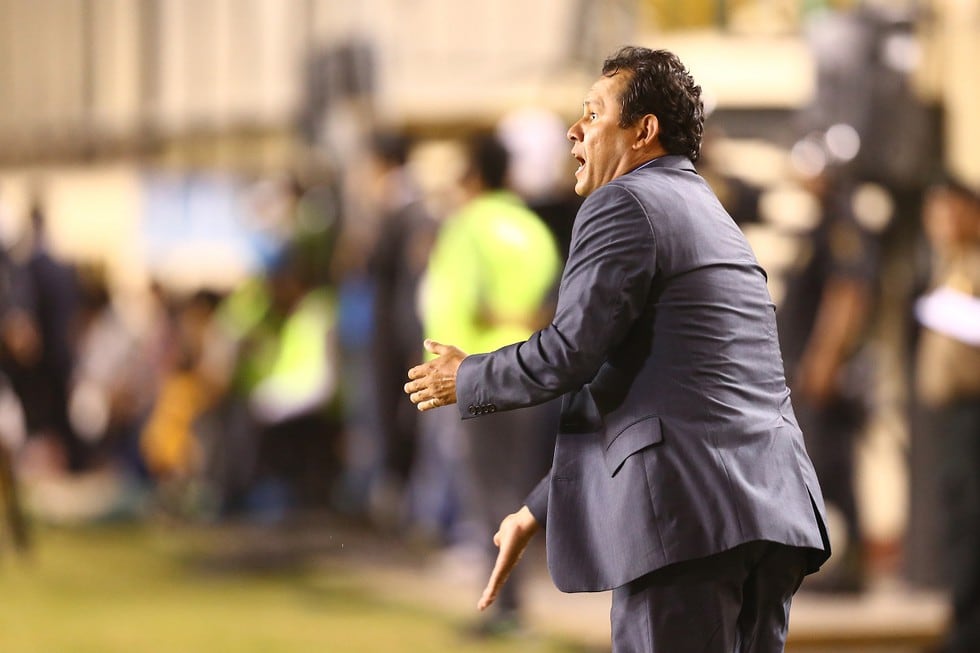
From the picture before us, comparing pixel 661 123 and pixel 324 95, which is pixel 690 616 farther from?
pixel 324 95

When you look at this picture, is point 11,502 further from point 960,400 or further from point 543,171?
point 960,400

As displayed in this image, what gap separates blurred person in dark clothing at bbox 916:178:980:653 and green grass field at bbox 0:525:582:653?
1.51 metres

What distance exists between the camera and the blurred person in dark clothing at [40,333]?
1095 centimetres

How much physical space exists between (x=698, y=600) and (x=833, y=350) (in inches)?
181

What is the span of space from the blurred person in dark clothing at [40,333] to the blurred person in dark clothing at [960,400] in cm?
640

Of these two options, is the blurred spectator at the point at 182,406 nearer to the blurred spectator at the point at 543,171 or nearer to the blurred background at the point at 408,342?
the blurred background at the point at 408,342

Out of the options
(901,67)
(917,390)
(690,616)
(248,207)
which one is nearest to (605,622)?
(917,390)

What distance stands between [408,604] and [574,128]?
15.8 feet

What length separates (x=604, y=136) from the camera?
3.30 metres

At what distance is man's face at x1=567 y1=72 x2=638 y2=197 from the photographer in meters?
3.28

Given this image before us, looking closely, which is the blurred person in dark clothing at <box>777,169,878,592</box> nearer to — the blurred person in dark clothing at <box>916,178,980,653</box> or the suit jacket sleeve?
the blurred person in dark clothing at <box>916,178,980,653</box>

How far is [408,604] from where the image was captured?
7.80 metres

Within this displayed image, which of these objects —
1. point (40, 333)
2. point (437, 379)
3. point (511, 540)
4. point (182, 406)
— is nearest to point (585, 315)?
point (437, 379)

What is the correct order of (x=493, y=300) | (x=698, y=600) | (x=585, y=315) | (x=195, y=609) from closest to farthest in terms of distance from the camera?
(x=585, y=315) < (x=698, y=600) < (x=493, y=300) < (x=195, y=609)
